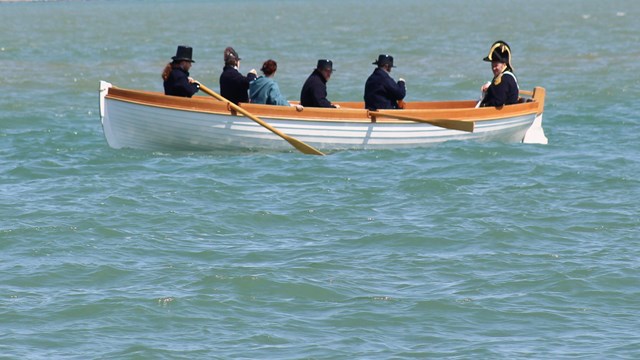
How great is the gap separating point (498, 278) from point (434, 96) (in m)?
15.5

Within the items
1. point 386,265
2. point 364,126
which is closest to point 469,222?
point 386,265

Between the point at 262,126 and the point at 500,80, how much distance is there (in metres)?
3.51

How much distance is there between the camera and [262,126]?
1656cm

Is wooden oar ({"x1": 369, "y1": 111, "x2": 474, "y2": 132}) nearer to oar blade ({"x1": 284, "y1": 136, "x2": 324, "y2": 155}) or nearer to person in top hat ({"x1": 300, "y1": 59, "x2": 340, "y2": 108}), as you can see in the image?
person in top hat ({"x1": 300, "y1": 59, "x2": 340, "y2": 108})

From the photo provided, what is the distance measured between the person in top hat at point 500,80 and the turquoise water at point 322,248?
679mm

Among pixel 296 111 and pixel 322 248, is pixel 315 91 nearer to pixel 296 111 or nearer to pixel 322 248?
pixel 296 111

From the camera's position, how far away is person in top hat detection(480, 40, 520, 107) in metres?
17.4

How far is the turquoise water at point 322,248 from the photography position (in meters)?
9.34

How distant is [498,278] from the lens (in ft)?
35.4

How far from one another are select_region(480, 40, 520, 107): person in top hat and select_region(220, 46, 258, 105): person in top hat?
132 inches

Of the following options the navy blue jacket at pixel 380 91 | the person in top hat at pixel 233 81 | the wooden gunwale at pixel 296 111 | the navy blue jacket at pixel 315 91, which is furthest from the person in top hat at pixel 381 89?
the person in top hat at pixel 233 81

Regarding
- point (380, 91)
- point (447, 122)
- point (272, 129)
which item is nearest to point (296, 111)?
point (272, 129)

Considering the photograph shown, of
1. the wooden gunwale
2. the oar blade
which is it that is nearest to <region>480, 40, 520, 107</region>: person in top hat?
the wooden gunwale

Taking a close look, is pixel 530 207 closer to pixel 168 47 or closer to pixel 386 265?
Answer: pixel 386 265
